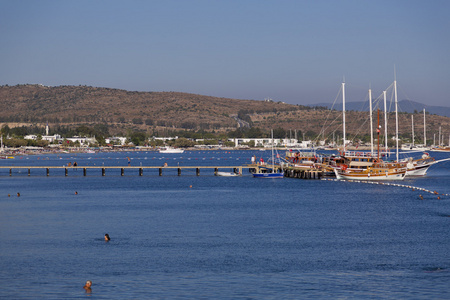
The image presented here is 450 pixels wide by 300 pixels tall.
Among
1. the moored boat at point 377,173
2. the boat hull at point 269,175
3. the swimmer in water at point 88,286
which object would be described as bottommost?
the swimmer in water at point 88,286

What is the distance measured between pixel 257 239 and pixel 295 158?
9065 centimetres

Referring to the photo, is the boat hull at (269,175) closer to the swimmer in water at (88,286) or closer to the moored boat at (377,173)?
the moored boat at (377,173)

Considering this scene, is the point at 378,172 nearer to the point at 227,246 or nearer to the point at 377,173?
the point at 377,173

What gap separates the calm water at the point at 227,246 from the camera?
35.3m

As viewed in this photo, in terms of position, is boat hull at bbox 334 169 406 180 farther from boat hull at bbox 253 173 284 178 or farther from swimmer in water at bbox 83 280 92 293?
swimmer in water at bbox 83 280 92 293

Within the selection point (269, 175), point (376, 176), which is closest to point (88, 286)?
point (376, 176)

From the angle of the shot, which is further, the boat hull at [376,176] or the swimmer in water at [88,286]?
the boat hull at [376,176]

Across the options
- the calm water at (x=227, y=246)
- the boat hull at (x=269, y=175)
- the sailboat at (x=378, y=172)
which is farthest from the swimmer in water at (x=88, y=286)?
the boat hull at (x=269, y=175)

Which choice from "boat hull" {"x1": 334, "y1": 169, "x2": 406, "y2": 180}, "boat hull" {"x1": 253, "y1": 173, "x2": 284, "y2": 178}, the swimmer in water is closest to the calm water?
the swimmer in water

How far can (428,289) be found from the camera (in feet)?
113

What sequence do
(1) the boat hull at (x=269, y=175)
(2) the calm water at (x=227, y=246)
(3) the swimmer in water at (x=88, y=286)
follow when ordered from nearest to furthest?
(3) the swimmer in water at (x=88, y=286) < (2) the calm water at (x=227, y=246) < (1) the boat hull at (x=269, y=175)

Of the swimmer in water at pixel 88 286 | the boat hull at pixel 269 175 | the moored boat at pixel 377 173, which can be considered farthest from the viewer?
the boat hull at pixel 269 175

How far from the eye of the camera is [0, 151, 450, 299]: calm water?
35.3m

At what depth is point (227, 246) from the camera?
47.0 meters
